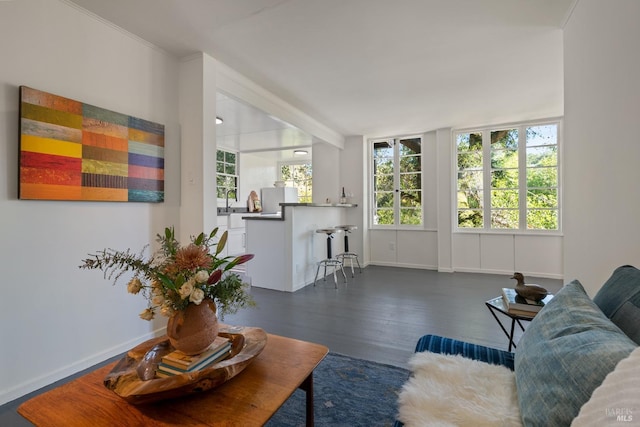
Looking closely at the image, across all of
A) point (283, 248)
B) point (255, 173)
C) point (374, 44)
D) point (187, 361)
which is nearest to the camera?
point (187, 361)

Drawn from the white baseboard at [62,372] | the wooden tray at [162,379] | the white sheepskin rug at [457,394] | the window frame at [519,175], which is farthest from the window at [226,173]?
the white sheepskin rug at [457,394]

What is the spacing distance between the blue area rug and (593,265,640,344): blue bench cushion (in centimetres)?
95

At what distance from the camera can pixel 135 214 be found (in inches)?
97.5

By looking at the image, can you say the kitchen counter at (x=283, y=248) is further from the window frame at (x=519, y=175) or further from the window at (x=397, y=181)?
the window frame at (x=519, y=175)

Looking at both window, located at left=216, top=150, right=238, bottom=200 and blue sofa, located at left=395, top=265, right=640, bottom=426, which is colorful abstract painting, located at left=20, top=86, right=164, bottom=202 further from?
window, located at left=216, top=150, right=238, bottom=200

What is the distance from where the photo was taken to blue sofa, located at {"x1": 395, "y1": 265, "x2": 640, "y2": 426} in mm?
732

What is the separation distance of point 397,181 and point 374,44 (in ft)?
12.0

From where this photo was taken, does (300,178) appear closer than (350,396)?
No

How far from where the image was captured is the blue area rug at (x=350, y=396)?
Result: 1.59 m

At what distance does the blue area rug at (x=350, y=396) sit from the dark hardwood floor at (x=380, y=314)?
18 cm

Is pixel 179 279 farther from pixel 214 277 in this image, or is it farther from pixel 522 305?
pixel 522 305

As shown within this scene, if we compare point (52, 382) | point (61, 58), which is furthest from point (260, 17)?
point (52, 382)

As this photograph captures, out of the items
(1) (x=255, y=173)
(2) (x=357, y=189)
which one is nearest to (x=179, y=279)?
(2) (x=357, y=189)

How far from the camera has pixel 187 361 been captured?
1135 mm
